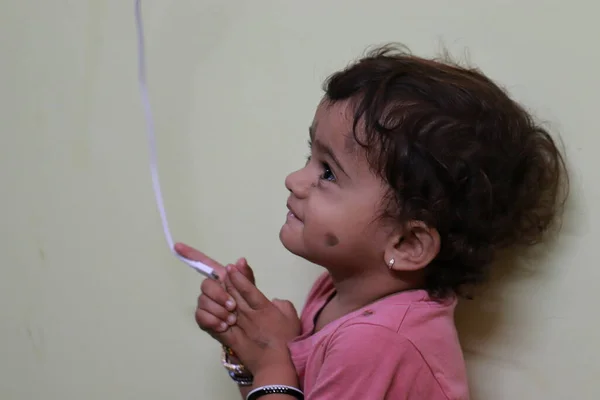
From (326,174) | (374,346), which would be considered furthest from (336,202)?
(374,346)

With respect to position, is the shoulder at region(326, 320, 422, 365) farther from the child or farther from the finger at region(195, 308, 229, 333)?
the finger at region(195, 308, 229, 333)

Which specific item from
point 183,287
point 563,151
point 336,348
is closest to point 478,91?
point 563,151

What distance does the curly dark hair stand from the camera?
2.15ft

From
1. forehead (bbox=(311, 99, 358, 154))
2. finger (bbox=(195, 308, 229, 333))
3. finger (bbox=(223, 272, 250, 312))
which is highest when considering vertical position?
forehead (bbox=(311, 99, 358, 154))

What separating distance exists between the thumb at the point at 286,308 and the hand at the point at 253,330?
0.05 meters

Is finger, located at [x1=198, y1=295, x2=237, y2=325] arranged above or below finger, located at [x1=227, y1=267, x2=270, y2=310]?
below

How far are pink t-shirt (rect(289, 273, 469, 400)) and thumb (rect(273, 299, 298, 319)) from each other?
92mm

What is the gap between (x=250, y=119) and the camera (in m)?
0.92

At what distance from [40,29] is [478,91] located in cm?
67

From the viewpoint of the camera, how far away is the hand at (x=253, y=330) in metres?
0.76

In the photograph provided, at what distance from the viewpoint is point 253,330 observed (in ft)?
2.51

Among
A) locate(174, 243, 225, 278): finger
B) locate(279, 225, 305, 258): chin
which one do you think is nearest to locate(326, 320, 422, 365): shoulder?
locate(279, 225, 305, 258): chin

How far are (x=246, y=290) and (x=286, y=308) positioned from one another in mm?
93

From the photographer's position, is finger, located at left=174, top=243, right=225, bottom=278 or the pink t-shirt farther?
finger, located at left=174, top=243, right=225, bottom=278
